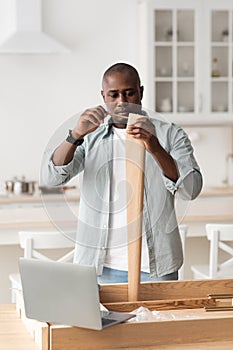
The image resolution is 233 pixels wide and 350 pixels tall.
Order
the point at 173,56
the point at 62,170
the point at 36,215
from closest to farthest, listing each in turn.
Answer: the point at 62,170, the point at 36,215, the point at 173,56

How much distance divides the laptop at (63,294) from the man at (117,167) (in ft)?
Answer: 1.06

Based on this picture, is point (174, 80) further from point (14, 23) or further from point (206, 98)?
point (14, 23)

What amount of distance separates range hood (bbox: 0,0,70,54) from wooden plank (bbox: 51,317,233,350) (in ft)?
13.6

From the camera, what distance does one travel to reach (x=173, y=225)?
2156 mm

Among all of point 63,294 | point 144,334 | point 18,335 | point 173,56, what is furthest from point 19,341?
point 173,56

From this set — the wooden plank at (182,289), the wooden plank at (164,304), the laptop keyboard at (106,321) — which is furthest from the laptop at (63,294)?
the wooden plank at (182,289)

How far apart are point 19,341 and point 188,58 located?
438cm

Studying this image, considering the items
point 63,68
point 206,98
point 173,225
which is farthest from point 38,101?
point 173,225

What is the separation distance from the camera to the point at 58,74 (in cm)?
596

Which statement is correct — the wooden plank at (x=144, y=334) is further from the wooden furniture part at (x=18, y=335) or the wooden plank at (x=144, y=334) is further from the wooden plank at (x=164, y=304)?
the wooden plank at (x=164, y=304)

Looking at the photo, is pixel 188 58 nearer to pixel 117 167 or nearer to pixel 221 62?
pixel 221 62

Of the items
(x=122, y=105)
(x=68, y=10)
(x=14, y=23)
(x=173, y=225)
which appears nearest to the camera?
(x=122, y=105)

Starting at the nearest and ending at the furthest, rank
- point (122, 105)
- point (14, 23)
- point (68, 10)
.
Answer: point (122, 105) → point (14, 23) → point (68, 10)

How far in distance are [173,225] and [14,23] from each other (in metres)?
3.76
